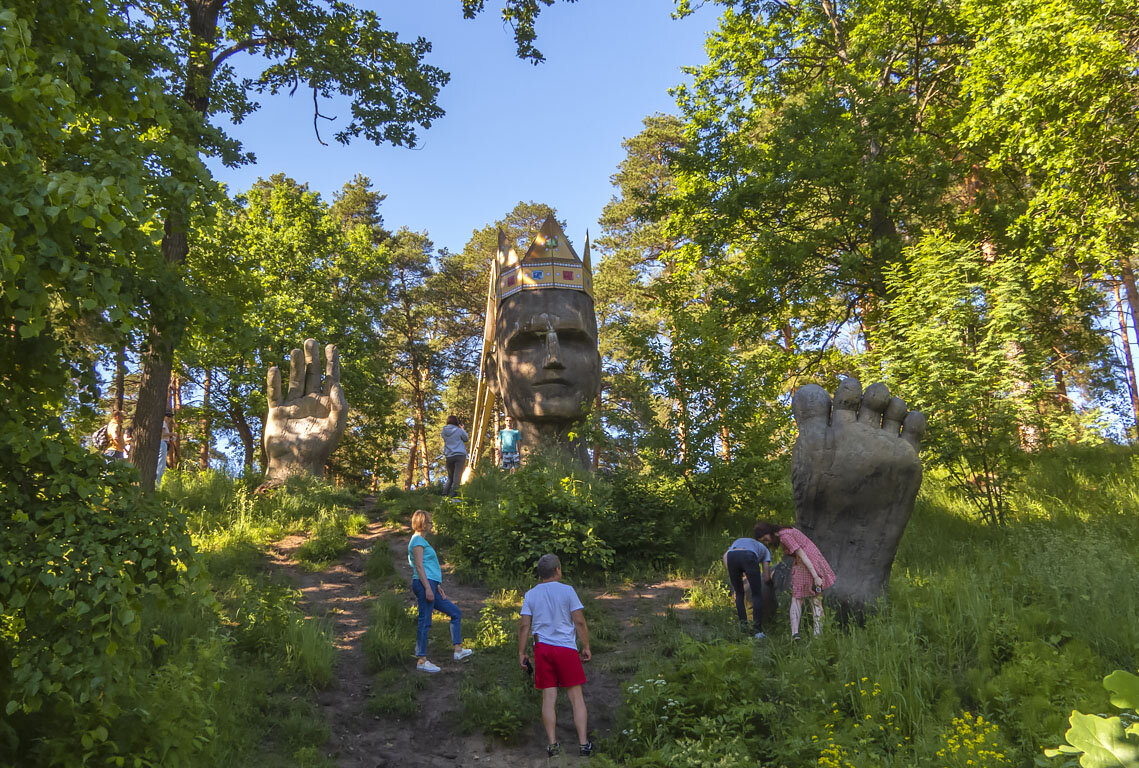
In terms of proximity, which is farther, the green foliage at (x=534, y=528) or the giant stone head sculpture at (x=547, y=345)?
the giant stone head sculpture at (x=547, y=345)

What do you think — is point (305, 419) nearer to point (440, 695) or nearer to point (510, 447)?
point (510, 447)

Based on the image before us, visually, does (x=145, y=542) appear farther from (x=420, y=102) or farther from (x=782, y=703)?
(x=420, y=102)

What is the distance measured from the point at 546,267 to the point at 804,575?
8.15m

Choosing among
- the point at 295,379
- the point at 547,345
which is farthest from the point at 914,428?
the point at 295,379

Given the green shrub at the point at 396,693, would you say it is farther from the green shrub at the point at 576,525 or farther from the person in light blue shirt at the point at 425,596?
the green shrub at the point at 576,525

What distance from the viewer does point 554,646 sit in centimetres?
535

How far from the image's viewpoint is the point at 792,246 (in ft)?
42.9

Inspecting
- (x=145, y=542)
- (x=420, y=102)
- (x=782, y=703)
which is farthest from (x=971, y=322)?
(x=145, y=542)

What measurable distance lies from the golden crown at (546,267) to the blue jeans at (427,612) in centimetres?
731

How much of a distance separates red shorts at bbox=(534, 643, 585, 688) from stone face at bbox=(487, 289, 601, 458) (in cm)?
715

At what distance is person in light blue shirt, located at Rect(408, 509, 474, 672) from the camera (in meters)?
6.62

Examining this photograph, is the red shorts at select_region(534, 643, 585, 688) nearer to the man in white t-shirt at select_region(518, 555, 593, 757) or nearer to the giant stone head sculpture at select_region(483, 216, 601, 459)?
the man in white t-shirt at select_region(518, 555, 593, 757)

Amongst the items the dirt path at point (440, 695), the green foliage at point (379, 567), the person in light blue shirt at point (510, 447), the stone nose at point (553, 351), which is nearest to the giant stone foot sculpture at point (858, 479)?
the dirt path at point (440, 695)

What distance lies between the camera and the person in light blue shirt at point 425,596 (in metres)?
6.62
